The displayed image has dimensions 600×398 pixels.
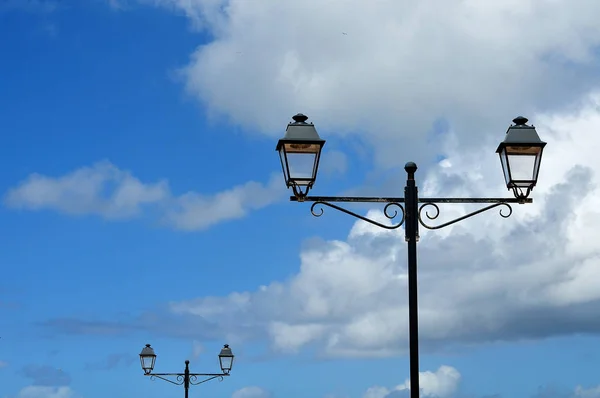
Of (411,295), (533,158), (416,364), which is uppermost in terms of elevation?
(533,158)

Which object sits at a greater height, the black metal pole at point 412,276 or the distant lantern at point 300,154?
the distant lantern at point 300,154

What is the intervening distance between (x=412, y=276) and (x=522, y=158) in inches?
74.3

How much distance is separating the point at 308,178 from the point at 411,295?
1.62 meters

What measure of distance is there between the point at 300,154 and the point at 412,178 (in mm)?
1287

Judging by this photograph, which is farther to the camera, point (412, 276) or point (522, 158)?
point (522, 158)

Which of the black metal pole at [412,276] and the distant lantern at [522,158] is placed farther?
the distant lantern at [522,158]

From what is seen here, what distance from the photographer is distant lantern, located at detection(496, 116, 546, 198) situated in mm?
11195

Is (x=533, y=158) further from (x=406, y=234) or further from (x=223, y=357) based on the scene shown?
(x=223, y=357)

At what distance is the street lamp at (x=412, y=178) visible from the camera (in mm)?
10609

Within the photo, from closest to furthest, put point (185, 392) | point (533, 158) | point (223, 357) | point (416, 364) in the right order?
1. point (416, 364)
2. point (533, 158)
3. point (185, 392)
4. point (223, 357)

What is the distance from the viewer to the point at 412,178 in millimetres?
11102

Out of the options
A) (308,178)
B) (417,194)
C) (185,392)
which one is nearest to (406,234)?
(417,194)

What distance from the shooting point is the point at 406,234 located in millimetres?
10789

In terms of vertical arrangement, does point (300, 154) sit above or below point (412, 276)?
above
